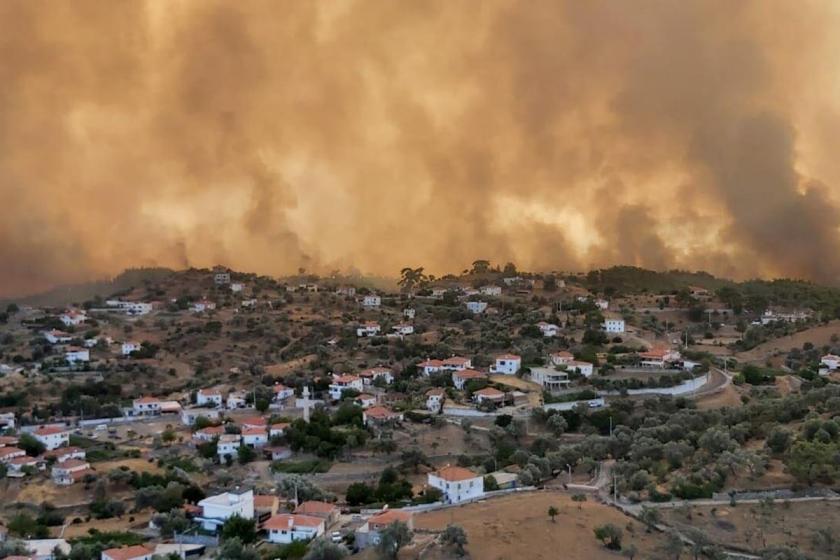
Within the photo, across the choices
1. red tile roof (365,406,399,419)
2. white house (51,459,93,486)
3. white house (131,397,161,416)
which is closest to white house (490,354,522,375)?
red tile roof (365,406,399,419)

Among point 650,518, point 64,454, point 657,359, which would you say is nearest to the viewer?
point 650,518

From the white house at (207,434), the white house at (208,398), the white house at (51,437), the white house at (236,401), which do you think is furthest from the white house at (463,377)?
the white house at (51,437)

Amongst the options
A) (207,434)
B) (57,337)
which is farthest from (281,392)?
(57,337)

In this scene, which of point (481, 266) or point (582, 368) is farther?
point (481, 266)

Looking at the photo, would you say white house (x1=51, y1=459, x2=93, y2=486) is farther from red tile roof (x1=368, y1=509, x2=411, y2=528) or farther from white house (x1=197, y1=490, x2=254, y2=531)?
red tile roof (x1=368, y1=509, x2=411, y2=528)

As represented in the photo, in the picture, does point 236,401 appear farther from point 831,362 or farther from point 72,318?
point 831,362

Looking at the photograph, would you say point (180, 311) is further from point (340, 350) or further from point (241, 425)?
point (241, 425)

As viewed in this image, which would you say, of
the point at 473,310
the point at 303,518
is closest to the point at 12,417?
the point at 303,518
